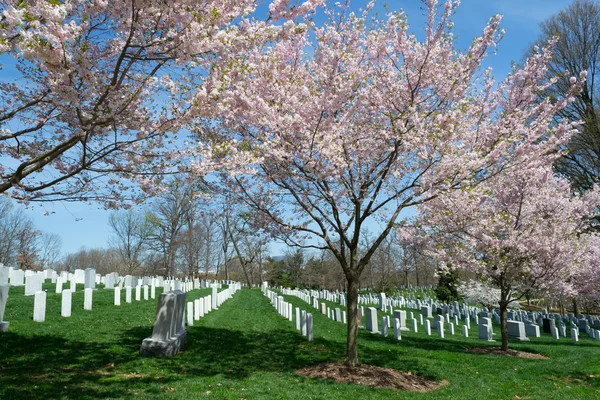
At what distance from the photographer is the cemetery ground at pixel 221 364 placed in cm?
654

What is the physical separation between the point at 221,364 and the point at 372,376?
129 inches

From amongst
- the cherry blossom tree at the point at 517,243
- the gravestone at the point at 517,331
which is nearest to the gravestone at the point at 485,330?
the gravestone at the point at 517,331

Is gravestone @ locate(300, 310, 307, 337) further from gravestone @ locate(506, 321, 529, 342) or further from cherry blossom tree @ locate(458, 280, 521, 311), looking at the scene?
cherry blossom tree @ locate(458, 280, 521, 311)

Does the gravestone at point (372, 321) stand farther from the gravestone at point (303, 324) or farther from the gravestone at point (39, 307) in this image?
the gravestone at point (39, 307)

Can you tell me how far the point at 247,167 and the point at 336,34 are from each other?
3601 mm

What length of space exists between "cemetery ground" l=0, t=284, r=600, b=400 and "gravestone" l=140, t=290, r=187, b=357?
0.89 feet

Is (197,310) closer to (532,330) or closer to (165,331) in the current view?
(165,331)

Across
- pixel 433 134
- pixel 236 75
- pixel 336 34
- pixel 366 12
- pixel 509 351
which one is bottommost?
pixel 509 351

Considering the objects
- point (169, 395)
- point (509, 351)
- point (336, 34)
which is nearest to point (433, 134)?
point (336, 34)

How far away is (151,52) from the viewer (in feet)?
18.6

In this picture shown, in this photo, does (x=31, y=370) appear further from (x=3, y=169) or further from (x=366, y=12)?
(x=366, y=12)

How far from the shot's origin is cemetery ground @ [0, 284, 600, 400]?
654 centimetres

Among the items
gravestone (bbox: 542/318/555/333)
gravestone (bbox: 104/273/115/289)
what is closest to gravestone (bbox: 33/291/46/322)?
gravestone (bbox: 104/273/115/289)

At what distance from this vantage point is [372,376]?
27.1 ft
